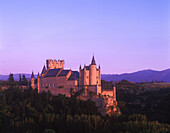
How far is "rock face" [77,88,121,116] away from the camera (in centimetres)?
6550

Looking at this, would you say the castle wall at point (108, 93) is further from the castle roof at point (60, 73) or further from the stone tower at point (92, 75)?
the castle roof at point (60, 73)

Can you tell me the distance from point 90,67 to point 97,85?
5.32 metres

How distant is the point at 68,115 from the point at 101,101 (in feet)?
31.9

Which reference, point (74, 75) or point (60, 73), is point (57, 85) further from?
point (74, 75)

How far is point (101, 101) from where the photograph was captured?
65562 millimetres

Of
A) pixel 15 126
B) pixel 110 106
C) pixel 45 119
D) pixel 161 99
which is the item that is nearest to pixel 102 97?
pixel 110 106

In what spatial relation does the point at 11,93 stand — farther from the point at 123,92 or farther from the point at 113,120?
the point at 123,92

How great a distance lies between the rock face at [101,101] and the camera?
215 ft

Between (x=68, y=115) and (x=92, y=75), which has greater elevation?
(x=92, y=75)

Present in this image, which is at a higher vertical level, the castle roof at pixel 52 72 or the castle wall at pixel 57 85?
the castle roof at pixel 52 72

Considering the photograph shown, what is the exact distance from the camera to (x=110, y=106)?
6644cm

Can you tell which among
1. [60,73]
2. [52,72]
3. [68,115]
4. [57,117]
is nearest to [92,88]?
[68,115]

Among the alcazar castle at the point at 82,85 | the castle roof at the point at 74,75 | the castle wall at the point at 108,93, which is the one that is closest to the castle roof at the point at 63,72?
the alcazar castle at the point at 82,85

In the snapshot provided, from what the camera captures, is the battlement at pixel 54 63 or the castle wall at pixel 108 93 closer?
the castle wall at pixel 108 93
